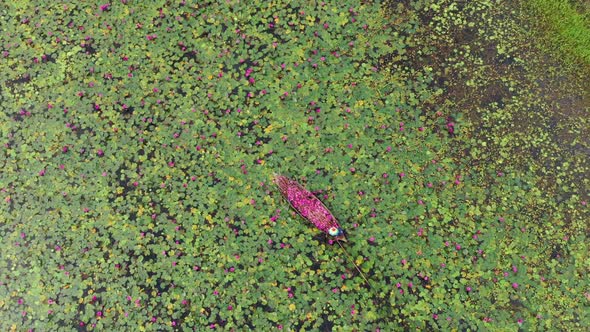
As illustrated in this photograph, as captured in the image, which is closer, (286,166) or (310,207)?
(310,207)

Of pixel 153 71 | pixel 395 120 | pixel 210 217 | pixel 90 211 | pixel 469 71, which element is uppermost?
pixel 469 71

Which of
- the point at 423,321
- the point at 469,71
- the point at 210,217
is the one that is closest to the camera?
the point at 423,321

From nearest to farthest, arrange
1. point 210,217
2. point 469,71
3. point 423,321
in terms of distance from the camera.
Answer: point 423,321
point 210,217
point 469,71

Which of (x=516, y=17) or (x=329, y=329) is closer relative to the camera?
(x=329, y=329)

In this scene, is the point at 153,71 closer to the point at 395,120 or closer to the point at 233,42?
the point at 233,42

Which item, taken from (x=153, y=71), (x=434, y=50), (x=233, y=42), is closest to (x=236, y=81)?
(x=233, y=42)

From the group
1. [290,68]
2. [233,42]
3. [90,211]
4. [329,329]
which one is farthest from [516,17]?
[90,211]

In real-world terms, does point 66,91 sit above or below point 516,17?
below
